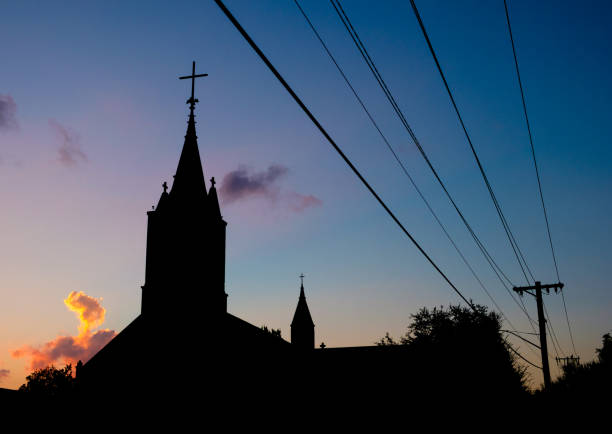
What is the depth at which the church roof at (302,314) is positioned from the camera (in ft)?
205

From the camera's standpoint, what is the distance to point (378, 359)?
53.1 meters

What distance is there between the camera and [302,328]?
6228cm

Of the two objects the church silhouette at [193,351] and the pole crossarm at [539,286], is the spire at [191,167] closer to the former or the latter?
the church silhouette at [193,351]

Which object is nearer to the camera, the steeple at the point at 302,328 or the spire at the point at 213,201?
the spire at the point at 213,201

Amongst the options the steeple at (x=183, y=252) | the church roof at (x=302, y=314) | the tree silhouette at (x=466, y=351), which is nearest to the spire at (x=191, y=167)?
the steeple at (x=183, y=252)

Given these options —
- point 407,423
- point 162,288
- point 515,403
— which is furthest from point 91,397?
point 515,403

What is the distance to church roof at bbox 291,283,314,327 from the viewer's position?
62500 millimetres

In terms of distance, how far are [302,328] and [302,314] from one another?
154cm

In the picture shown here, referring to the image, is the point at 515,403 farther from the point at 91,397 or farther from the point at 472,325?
the point at 472,325

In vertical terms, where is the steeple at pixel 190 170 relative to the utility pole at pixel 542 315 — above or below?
above

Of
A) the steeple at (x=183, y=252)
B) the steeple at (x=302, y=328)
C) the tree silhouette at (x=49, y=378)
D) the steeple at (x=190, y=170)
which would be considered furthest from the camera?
the tree silhouette at (x=49, y=378)

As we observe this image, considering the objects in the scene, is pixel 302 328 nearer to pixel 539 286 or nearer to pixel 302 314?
pixel 302 314

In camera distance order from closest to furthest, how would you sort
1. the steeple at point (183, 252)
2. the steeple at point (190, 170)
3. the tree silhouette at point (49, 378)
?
1. the steeple at point (183, 252)
2. the steeple at point (190, 170)
3. the tree silhouette at point (49, 378)

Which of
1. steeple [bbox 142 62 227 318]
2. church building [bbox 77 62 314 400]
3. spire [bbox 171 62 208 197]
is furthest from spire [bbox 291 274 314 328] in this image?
spire [bbox 171 62 208 197]
